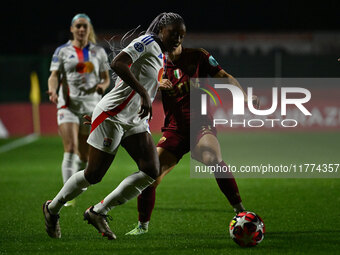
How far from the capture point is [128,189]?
5.67 meters

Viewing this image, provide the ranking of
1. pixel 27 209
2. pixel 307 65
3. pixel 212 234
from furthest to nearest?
pixel 307 65, pixel 27 209, pixel 212 234

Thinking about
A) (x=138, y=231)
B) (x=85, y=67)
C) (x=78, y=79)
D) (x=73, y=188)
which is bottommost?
(x=138, y=231)

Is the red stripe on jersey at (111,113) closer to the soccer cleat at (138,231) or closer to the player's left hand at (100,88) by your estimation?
the soccer cleat at (138,231)

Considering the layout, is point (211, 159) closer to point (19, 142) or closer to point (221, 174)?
point (221, 174)

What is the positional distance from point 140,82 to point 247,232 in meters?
1.56

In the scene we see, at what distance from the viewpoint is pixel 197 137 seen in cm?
644

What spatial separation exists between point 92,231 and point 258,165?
257 inches

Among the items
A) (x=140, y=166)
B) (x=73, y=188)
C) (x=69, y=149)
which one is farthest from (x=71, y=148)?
(x=140, y=166)

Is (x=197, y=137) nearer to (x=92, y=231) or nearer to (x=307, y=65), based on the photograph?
(x=92, y=231)

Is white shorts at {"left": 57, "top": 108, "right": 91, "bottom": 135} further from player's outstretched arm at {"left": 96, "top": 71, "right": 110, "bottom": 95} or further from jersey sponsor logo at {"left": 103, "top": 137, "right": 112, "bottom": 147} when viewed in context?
jersey sponsor logo at {"left": 103, "top": 137, "right": 112, "bottom": 147}

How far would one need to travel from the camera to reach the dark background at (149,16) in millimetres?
29828

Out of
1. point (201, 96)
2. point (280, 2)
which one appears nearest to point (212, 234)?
point (201, 96)

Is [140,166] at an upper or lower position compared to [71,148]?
upper

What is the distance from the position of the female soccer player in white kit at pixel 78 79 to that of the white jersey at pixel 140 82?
2650 millimetres
